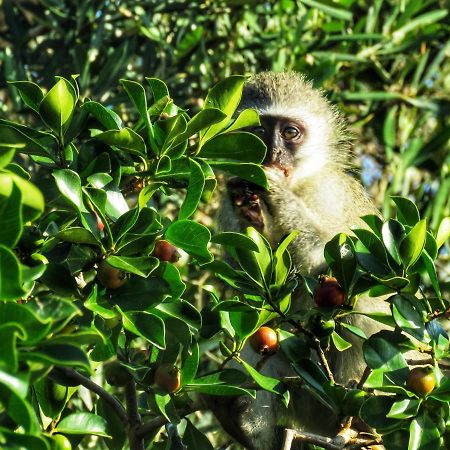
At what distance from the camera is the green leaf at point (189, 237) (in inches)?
71.9

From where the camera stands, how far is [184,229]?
1.84 metres

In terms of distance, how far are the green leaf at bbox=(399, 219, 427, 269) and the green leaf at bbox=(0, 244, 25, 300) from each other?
100 centimetres

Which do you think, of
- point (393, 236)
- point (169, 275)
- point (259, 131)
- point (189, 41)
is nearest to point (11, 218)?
point (169, 275)

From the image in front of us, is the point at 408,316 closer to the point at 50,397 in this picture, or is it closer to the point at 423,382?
the point at 423,382

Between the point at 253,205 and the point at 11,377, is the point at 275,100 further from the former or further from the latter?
the point at 11,377

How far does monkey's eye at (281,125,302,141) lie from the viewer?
4.39m

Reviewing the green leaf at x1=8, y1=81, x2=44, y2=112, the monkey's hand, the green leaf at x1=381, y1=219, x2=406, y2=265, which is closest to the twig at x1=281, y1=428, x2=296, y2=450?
the green leaf at x1=381, y1=219, x2=406, y2=265

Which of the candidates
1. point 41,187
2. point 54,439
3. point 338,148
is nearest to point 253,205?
point 338,148

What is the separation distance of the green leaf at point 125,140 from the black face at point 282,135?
6.99 feet

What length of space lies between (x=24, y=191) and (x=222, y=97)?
888mm

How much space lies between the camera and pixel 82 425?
178 cm

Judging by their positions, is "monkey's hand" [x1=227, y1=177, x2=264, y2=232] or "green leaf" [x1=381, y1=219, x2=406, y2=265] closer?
"green leaf" [x1=381, y1=219, x2=406, y2=265]

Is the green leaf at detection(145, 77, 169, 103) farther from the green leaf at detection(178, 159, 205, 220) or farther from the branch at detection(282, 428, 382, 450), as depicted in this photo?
the branch at detection(282, 428, 382, 450)

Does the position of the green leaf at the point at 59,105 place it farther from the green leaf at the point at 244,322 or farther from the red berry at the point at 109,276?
the green leaf at the point at 244,322
